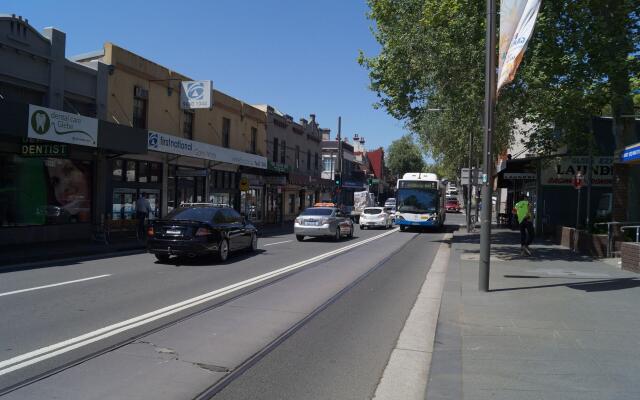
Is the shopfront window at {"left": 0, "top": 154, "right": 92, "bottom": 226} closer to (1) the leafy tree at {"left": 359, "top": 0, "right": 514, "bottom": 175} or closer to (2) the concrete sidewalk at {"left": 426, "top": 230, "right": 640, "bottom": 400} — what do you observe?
(1) the leafy tree at {"left": 359, "top": 0, "right": 514, "bottom": 175}

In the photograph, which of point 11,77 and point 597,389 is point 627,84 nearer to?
point 597,389

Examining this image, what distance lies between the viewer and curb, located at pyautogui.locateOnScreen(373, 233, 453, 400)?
5008mm

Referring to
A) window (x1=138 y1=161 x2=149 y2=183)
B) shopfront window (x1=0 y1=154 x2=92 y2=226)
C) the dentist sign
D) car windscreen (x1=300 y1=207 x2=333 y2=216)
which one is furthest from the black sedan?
window (x1=138 y1=161 x2=149 y2=183)

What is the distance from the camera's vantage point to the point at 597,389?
4.82 meters

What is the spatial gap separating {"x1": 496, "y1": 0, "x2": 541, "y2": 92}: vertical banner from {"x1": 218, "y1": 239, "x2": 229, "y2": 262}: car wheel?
8.32 metres

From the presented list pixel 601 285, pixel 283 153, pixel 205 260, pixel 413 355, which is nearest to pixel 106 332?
pixel 413 355

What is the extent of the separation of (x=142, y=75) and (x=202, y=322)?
17.8 metres

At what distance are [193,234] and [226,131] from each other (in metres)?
18.1

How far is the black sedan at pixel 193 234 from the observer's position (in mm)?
13281

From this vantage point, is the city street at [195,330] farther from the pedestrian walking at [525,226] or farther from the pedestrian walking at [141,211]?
the pedestrian walking at [141,211]

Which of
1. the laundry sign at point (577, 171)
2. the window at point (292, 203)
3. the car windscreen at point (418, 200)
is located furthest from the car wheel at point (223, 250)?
the window at point (292, 203)

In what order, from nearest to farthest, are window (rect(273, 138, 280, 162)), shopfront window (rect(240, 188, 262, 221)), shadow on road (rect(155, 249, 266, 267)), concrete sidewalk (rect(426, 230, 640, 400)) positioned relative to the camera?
concrete sidewalk (rect(426, 230, 640, 400)), shadow on road (rect(155, 249, 266, 267)), shopfront window (rect(240, 188, 262, 221)), window (rect(273, 138, 280, 162))

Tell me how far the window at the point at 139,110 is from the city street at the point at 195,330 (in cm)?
1099

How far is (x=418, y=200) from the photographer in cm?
3047
